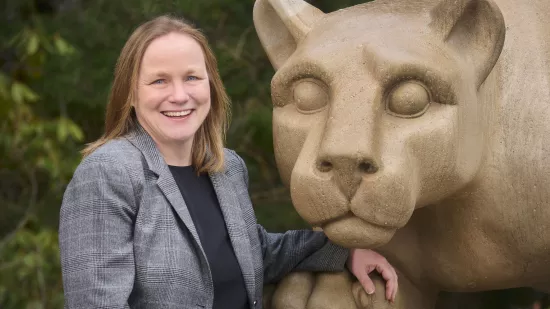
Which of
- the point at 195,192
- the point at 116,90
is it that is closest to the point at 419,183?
the point at 195,192

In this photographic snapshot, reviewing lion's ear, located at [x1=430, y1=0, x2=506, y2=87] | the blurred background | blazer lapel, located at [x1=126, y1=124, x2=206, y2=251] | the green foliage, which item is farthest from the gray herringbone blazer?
the green foliage

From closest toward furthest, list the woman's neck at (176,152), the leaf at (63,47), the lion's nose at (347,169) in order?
the lion's nose at (347,169) < the woman's neck at (176,152) < the leaf at (63,47)

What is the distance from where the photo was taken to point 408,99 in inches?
64.3

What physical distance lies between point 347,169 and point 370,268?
0.47 meters

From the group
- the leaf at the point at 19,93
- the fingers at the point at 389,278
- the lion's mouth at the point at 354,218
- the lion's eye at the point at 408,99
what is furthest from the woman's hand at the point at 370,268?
the leaf at the point at 19,93

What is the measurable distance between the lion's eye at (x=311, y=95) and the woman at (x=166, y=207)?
23cm

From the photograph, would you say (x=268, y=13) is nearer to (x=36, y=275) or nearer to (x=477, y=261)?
(x=477, y=261)

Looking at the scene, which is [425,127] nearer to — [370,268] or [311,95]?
[311,95]

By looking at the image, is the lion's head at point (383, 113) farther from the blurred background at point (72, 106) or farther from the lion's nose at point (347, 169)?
the blurred background at point (72, 106)

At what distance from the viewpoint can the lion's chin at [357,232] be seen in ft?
5.35

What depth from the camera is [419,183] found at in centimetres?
167

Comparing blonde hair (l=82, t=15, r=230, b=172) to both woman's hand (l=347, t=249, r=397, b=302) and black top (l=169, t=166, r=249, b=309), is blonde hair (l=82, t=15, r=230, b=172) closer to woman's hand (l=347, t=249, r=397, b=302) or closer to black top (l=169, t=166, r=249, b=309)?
black top (l=169, t=166, r=249, b=309)

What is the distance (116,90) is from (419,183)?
641mm

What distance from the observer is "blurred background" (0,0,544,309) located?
3396 millimetres
